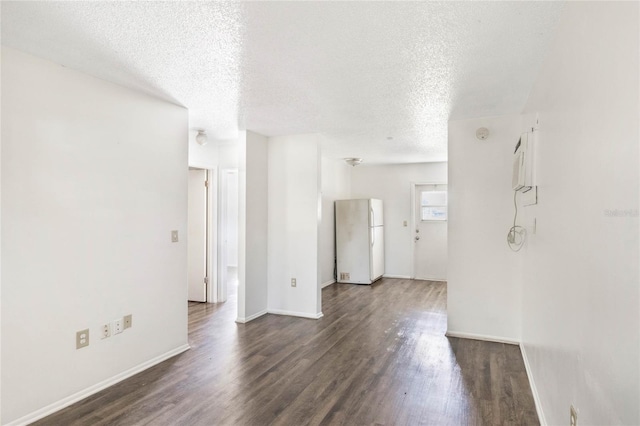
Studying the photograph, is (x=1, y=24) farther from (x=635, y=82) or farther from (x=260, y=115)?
(x=635, y=82)

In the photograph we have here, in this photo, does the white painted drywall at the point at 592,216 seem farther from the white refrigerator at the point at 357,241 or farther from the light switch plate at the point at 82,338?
the white refrigerator at the point at 357,241

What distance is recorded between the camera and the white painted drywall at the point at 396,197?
23.7ft

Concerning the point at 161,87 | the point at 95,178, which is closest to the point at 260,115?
the point at 161,87

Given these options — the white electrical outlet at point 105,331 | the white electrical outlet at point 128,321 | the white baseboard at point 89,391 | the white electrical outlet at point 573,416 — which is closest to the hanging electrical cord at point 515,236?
the white electrical outlet at point 573,416

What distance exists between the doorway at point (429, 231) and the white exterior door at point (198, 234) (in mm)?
4027

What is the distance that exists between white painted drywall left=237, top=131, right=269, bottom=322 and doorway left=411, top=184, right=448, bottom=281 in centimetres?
360

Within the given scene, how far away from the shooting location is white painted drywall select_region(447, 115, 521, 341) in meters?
3.65

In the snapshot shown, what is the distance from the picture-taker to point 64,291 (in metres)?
2.48

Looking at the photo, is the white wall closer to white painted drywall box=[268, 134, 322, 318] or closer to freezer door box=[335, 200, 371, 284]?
white painted drywall box=[268, 134, 322, 318]

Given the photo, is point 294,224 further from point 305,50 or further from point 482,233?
point 305,50

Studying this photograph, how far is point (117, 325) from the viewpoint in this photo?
111 inches

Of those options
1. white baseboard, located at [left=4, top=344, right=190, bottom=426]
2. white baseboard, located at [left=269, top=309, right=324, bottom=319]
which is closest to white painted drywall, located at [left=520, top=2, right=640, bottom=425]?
white baseboard, located at [left=269, top=309, right=324, bottom=319]

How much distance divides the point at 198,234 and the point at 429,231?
4.34 metres

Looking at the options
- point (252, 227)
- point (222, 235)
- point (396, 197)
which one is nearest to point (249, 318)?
point (252, 227)
